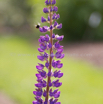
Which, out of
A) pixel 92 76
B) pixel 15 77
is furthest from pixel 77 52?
pixel 15 77

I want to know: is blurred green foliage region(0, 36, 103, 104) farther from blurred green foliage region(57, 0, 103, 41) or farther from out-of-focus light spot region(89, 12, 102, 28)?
blurred green foliage region(57, 0, 103, 41)

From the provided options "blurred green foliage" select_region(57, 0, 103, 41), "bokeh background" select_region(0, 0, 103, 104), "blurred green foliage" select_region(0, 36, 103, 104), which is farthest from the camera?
"blurred green foliage" select_region(57, 0, 103, 41)

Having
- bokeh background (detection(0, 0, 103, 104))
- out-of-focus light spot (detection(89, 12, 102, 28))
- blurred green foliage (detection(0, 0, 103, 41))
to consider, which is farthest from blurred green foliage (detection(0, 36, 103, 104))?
blurred green foliage (detection(0, 0, 103, 41))

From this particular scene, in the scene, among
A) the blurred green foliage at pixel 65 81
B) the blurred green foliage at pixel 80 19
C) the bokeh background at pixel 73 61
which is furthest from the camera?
the blurred green foliage at pixel 80 19

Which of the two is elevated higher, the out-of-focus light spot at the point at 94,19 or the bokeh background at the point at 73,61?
the out-of-focus light spot at the point at 94,19

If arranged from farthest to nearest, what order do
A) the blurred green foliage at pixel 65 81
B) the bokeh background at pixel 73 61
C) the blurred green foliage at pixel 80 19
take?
the blurred green foliage at pixel 80 19, the bokeh background at pixel 73 61, the blurred green foliage at pixel 65 81

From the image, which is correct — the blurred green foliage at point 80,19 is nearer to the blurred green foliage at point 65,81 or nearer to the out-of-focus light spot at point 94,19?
the out-of-focus light spot at point 94,19

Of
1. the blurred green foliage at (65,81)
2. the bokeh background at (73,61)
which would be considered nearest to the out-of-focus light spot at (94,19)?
the bokeh background at (73,61)

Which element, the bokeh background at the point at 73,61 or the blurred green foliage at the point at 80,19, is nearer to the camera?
the bokeh background at the point at 73,61
